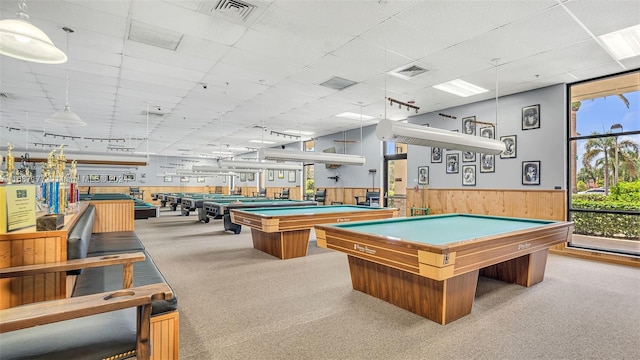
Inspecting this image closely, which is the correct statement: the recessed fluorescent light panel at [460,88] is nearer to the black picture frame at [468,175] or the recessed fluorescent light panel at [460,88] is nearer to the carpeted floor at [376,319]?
the black picture frame at [468,175]

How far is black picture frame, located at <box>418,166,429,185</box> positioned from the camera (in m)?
8.70

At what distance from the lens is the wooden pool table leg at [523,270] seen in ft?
13.1

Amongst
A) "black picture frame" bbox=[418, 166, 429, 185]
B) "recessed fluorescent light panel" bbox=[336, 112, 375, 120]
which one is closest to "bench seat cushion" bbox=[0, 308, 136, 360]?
"recessed fluorescent light panel" bbox=[336, 112, 375, 120]

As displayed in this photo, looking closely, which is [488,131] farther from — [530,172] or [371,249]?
[371,249]

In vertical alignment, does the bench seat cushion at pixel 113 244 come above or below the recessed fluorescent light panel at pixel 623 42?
below

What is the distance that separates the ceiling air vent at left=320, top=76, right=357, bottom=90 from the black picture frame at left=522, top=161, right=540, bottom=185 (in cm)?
400

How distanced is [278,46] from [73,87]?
15.4 feet

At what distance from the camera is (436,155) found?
8.47 meters

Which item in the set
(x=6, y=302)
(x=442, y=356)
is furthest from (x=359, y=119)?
(x=6, y=302)

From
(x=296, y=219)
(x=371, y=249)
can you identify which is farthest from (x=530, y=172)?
(x=371, y=249)

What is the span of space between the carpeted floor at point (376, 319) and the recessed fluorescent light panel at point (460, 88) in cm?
368

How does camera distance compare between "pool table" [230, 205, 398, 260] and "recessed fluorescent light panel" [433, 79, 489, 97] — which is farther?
"recessed fluorescent light panel" [433, 79, 489, 97]

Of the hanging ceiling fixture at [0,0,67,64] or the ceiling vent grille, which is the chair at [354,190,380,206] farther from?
the hanging ceiling fixture at [0,0,67,64]

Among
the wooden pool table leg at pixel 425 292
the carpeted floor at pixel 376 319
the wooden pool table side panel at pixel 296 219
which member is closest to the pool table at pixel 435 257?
the wooden pool table leg at pixel 425 292
